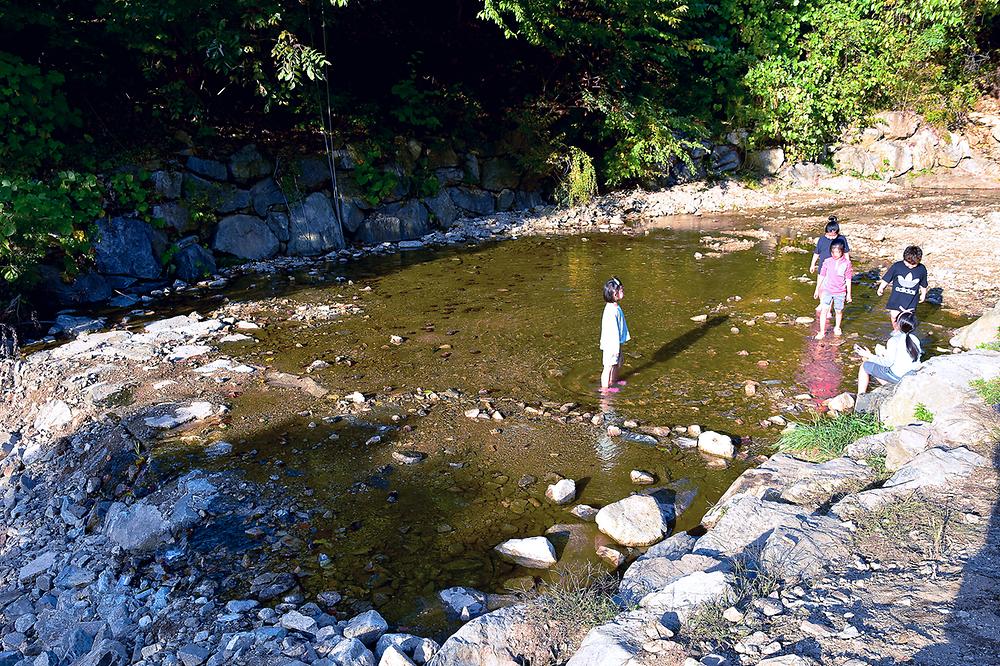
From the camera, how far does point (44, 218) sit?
375 inches

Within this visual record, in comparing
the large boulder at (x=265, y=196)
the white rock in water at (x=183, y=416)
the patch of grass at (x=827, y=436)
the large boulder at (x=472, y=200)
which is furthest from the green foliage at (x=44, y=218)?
the patch of grass at (x=827, y=436)

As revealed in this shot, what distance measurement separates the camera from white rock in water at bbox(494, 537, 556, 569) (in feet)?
14.9

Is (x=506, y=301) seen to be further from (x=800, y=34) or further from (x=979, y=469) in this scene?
(x=800, y=34)

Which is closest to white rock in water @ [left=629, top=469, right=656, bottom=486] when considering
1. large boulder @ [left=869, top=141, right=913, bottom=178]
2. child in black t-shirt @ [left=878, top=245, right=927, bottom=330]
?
child in black t-shirt @ [left=878, top=245, right=927, bottom=330]

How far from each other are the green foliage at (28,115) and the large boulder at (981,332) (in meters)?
13.2

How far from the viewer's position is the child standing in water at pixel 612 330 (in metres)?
6.90

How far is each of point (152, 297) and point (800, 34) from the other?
60.1 ft

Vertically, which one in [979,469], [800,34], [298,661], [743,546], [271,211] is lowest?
[298,661]

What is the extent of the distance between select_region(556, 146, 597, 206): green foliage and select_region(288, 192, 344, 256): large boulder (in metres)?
5.92

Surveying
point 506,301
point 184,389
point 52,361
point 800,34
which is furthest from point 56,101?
point 800,34

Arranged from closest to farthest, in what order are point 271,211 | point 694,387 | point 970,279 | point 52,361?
point 694,387 < point 52,361 < point 970,279 < point 271,211

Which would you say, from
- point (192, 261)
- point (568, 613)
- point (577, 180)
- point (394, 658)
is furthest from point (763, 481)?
point (577, 180)

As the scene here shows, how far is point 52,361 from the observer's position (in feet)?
26.8

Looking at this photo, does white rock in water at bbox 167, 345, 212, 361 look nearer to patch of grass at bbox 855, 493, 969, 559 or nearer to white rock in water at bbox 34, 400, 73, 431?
white rock in water at bbox 34, 400, 73, 431
